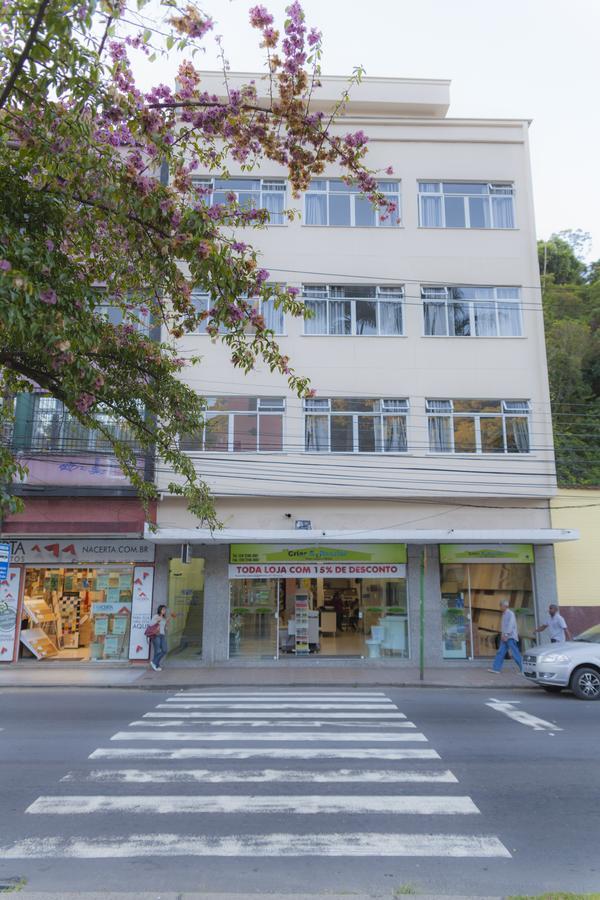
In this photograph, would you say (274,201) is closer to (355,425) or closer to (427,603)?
(355,425)

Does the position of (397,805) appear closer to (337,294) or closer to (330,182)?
(337,294)

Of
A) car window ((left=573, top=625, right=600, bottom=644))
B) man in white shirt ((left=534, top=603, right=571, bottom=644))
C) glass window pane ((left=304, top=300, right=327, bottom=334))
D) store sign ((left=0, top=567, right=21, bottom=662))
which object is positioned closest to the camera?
car window ((left=573, top=625, right=600, bottom=644))

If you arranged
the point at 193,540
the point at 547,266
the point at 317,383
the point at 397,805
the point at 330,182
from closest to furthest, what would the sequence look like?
the point at 397,805, the point at 193,540, the point at 317,383, the point at 330,182, the point at 547,266

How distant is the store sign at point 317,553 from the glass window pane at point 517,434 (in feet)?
13.6

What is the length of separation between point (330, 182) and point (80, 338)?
1542 cm

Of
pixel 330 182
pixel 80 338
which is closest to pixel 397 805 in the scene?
pixel 80 338

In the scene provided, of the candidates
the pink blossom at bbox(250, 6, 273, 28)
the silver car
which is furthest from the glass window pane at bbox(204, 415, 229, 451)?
the pink blossom at bbox(250, 6, 273, 28)

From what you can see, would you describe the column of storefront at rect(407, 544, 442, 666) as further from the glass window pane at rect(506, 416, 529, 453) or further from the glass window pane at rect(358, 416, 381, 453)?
the glass window pane at rect(506, 416, 529, 453)

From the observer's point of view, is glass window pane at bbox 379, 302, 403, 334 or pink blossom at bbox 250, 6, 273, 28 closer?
pink blossom at bbox 250, 6, 273, 28

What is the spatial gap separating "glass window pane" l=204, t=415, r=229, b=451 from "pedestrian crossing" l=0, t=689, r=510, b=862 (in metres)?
8.86

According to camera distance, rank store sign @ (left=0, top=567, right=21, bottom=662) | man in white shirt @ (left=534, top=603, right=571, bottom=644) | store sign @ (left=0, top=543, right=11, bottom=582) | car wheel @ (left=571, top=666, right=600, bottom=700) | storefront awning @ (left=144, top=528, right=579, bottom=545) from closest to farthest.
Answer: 1. car wheel @ (left=571, top=666, right=600, bottom=700)
2. store sign @ (left=0, top=543, right=11, bottom=582)
3. man in white shirt @ (left=534, top=603, right=571, bottom=644)
4. storefront awning @ (left=144, top=528, right=579, bottom=545)
5. store sign @ (left=0, top=567, right=21, bottom=662)

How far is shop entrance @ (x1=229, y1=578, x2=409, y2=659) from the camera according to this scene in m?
17.3

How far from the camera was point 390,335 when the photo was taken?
18328mm

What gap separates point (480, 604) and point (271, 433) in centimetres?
737
